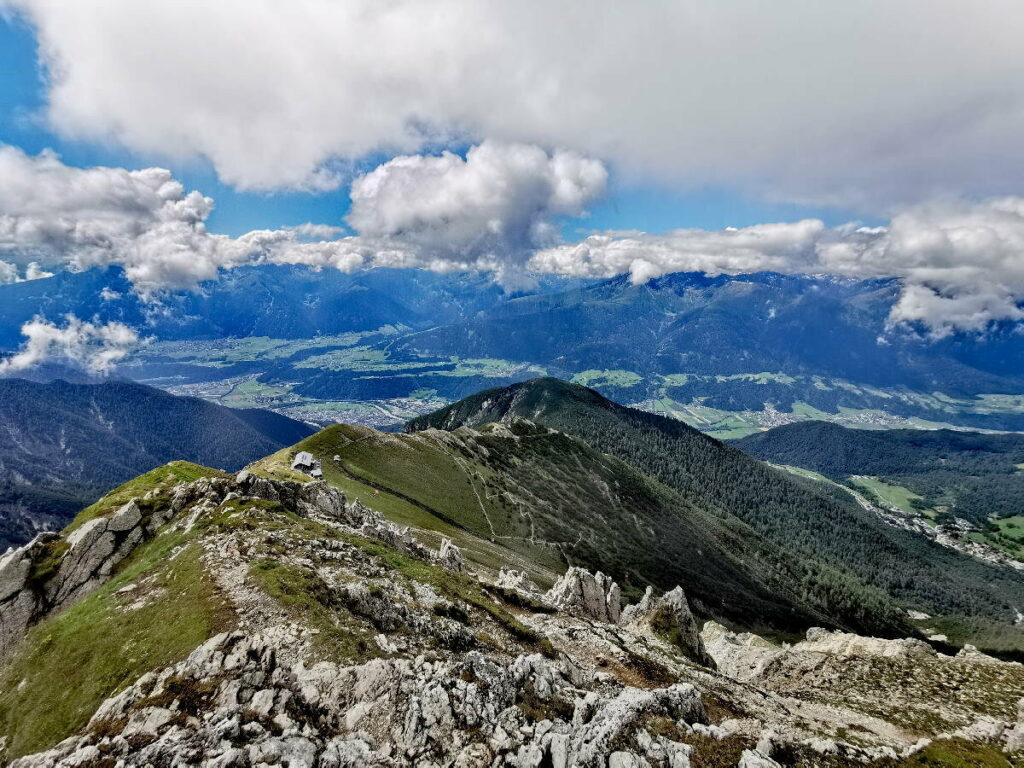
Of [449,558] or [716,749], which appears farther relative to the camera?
[449,558]

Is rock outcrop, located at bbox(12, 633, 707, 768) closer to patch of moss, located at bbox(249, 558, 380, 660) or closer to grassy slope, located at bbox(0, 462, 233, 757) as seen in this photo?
patch of moss, located at bbox(249, 558, 380, 660)

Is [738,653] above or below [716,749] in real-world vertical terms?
below

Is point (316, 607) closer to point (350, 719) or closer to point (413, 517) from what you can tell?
point (350, 719)

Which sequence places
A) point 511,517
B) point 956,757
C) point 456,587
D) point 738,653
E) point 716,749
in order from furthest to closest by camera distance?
point 511,517
point 738,653
point 456,587
point 956,757
point 716,749

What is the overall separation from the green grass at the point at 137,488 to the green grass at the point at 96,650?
15.1 m

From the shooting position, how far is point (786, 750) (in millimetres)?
28750

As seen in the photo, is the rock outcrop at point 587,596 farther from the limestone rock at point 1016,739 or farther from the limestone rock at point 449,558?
the limestone rock at point 1016,739

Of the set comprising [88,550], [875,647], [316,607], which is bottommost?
[875,647]

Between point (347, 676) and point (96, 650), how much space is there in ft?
59.5

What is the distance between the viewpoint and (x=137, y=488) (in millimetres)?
56812

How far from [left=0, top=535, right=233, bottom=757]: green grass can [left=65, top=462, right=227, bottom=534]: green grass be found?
15077 millimetres

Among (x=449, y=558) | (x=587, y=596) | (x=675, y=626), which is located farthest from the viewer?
(x=587, y=596)

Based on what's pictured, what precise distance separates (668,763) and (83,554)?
52.0m

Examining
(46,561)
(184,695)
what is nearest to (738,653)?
(184,695)
